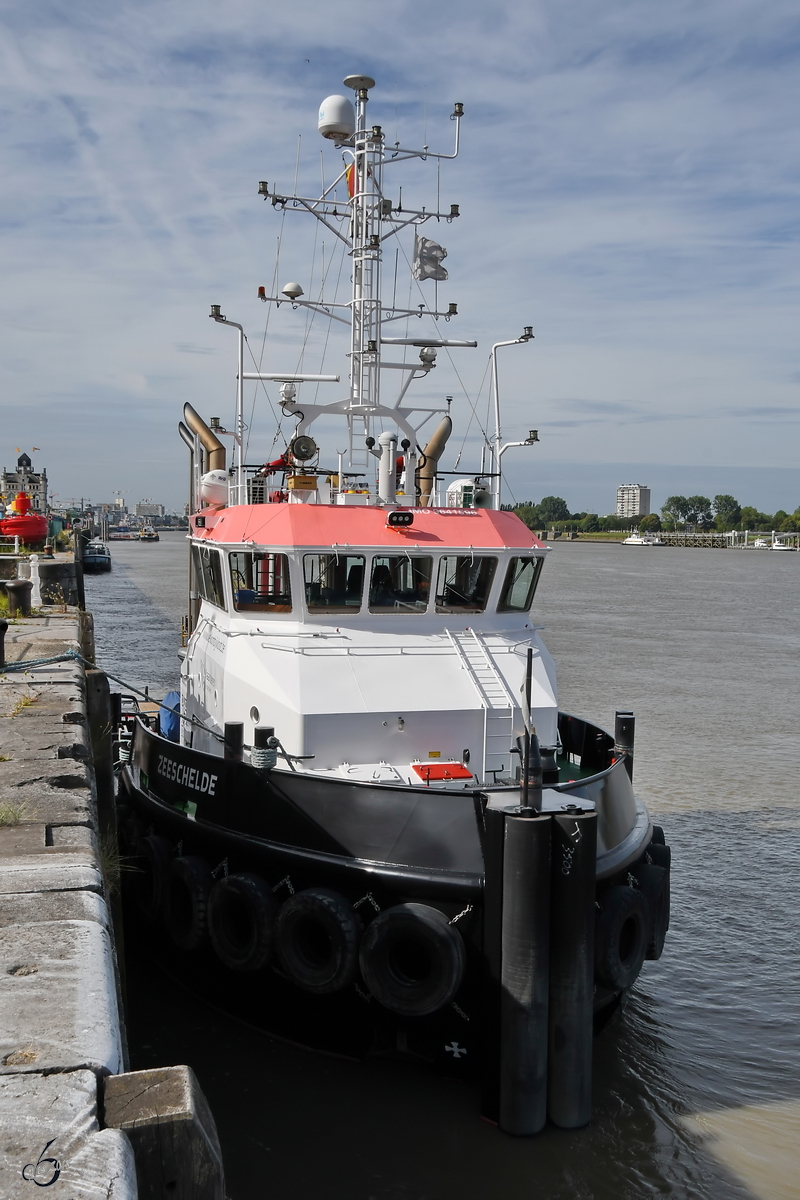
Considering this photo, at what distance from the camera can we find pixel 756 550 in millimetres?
147625

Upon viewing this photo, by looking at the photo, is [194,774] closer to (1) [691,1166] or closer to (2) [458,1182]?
(2) [458,1182]

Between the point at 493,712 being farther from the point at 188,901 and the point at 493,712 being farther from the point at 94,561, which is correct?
the point at 94,561

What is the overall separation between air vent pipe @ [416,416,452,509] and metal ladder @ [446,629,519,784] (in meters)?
3.04

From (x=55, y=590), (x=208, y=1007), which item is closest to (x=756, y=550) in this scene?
(x=55, y=590)

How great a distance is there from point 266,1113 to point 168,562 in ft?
→ 278

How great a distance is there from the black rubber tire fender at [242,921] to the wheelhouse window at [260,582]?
2623mm

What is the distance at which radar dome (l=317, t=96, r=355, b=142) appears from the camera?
11.3 metres

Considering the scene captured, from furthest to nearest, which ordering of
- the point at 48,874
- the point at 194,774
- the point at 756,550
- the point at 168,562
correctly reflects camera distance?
the point at 756,550 → the point at 168,562 → the point at 194,774 → the point at 48,874

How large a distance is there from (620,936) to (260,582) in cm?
455

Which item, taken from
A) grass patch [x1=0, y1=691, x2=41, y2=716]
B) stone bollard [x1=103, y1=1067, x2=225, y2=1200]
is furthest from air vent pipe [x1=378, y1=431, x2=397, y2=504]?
stone bollard [x1=103, y1=1067, x2=225, y2=1200]

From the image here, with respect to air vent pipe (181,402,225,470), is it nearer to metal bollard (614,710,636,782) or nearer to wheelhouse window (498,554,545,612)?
wheelhouse window (498,554,545,612)

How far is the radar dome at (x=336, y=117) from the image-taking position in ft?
37.0

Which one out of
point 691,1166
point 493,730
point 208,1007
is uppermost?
point 493,730

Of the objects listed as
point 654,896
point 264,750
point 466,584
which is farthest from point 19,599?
point 654,896
